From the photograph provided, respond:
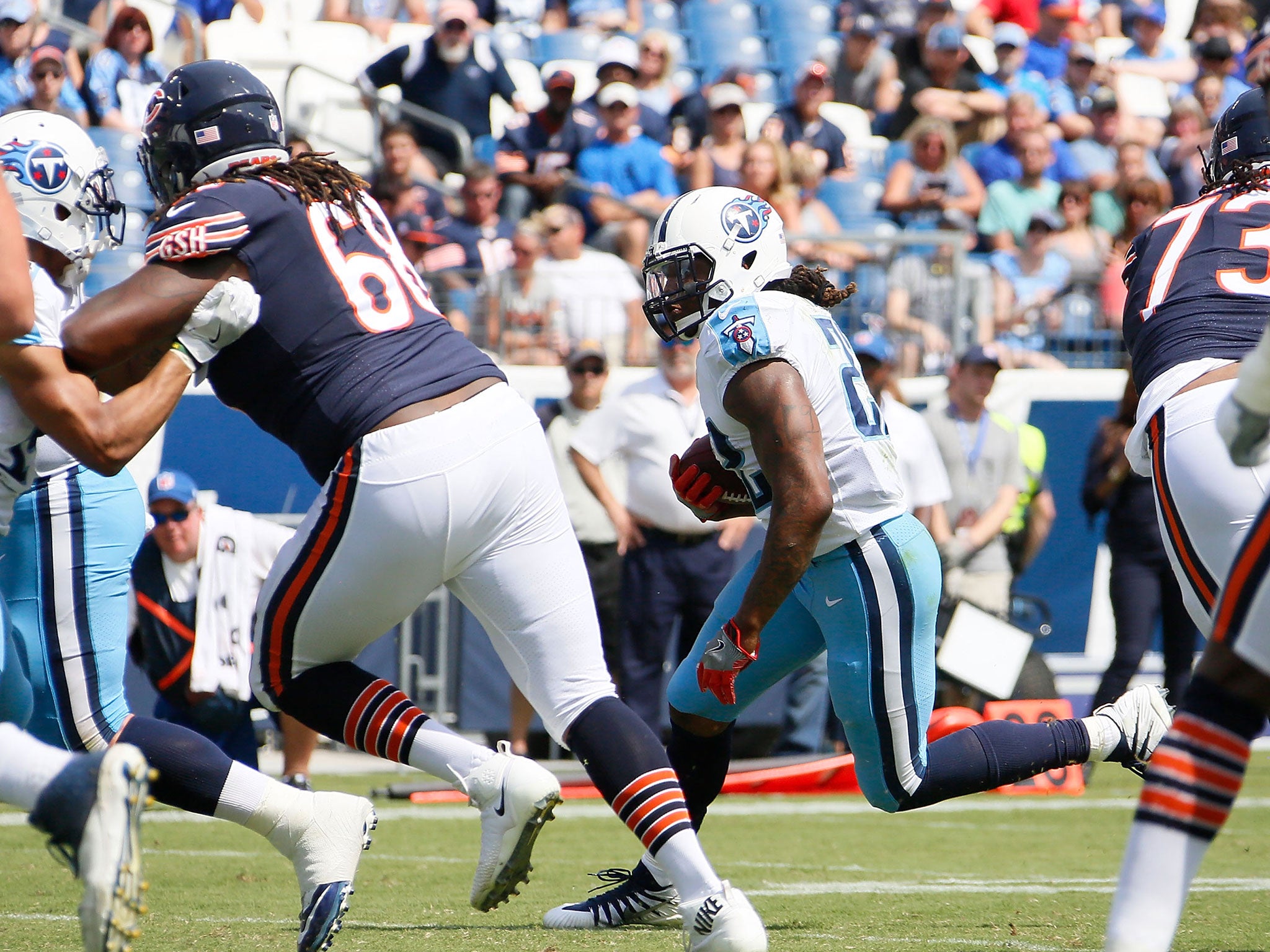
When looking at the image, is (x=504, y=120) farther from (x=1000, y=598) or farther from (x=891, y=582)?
(x=891, y=582)

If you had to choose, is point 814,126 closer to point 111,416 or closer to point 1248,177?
point 1248,177

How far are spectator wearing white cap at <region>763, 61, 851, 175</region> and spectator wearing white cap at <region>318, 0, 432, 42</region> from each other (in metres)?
3.38

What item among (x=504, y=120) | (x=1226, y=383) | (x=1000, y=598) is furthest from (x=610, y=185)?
(x=1226, y=383)


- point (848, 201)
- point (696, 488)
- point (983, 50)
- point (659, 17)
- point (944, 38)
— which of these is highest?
point (696, 488)

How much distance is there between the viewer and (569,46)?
14.7 meters

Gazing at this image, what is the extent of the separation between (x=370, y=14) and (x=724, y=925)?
12.1m

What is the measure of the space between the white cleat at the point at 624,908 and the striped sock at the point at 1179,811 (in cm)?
191

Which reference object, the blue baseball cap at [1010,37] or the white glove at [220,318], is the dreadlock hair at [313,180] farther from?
the blue baseball cap at [1010,37]

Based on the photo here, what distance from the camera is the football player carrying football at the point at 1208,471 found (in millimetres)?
2619

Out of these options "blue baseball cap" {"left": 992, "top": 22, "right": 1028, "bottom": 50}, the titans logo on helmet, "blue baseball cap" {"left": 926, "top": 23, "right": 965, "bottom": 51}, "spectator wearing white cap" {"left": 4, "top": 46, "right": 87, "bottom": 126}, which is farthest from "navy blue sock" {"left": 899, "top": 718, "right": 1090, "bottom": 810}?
"blue baseball cap" {"left": 992, "top": 22, "right": 1028, "bottom": 50}

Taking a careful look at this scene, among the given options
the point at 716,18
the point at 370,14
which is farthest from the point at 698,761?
the point at 716,18

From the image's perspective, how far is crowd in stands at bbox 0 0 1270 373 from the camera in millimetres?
10406

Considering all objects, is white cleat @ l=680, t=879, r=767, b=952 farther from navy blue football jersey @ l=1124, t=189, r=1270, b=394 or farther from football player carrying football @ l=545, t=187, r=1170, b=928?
navy blue football jersey @ l=1124, t=189, r=1270, b=394

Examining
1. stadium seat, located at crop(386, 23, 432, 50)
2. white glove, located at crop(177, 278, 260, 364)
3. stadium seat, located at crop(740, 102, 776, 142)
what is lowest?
stadium seat, located at crop(740, 102, 776, 142)
